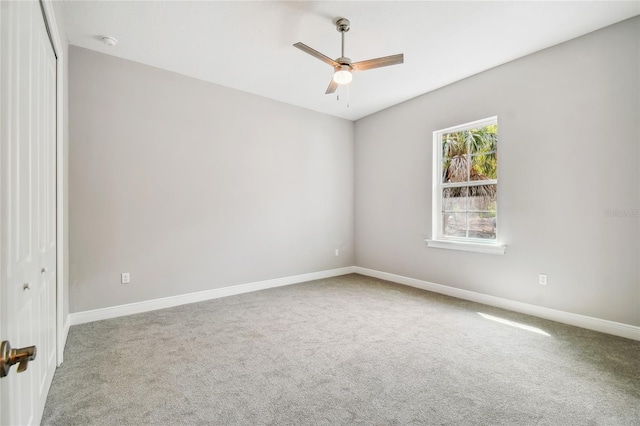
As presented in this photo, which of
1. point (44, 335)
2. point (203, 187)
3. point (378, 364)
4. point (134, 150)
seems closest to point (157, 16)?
point (134, 150)

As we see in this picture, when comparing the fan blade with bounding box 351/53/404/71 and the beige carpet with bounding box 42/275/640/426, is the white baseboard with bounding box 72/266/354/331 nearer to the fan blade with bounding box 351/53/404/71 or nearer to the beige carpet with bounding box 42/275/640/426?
the beige carpet with bounding box 42/275/640/426

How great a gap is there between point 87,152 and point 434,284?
4497mm

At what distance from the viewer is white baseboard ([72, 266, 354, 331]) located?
3.13 m

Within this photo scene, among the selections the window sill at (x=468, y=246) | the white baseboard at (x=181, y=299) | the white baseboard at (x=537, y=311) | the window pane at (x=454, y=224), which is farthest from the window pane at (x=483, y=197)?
the white baseboard at (x=181, y=299)

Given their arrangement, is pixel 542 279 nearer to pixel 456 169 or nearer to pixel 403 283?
pixel 456 169

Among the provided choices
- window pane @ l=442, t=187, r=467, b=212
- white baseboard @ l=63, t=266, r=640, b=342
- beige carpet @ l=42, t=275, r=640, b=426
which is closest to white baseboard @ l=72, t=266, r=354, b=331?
white baseboard @ l=63, t=266, r=640, b=342

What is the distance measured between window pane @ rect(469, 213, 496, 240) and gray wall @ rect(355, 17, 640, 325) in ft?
0.63

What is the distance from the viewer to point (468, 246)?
3.86 metres

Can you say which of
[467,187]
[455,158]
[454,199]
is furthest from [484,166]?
[454,199]

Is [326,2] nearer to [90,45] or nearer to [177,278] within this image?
[90,45]

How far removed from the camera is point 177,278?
12.1 ft

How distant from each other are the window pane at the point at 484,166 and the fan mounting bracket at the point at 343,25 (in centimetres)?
231

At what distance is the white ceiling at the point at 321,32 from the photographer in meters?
2.55

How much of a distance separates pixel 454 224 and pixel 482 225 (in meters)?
0.40
